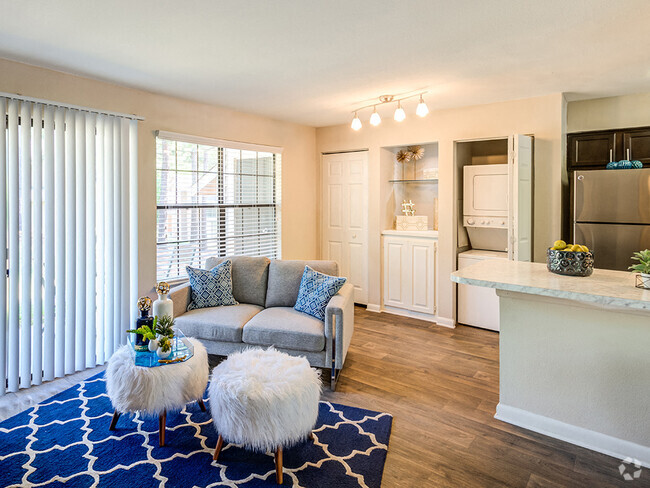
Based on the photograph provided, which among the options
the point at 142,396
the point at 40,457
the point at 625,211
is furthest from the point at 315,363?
the point at 625,211

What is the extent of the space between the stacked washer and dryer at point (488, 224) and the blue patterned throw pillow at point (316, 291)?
1.76m

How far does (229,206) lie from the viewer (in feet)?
15.5

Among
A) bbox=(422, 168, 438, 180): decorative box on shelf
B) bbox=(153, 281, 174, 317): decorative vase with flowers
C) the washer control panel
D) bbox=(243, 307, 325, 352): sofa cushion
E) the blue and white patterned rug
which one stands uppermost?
bbox=(422, 168, 438, 180): decorative box on shelf

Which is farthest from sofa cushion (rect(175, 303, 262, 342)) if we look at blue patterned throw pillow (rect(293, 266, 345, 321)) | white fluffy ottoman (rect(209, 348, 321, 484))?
white fluffy ottoman (rect(209, 348, 321, 484))

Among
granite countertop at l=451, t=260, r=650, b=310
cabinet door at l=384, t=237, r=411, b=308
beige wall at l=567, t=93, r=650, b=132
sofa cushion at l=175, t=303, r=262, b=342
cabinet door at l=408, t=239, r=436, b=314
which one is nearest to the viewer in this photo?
granite countertop at l=451, t=260, r=650, b=310

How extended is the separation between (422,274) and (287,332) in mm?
2328

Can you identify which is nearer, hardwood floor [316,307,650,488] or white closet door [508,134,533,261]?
hardwood floor [316,307,650,488]

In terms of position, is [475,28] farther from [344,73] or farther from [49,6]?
[49,6]

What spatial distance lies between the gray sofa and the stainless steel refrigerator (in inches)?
93.2

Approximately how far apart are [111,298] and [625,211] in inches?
185

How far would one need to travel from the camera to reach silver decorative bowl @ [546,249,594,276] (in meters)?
2.46

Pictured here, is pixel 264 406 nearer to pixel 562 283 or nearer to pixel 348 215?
pixel 562 283

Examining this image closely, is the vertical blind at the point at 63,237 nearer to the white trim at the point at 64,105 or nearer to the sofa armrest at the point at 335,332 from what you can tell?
the white trim at the point at 64,105

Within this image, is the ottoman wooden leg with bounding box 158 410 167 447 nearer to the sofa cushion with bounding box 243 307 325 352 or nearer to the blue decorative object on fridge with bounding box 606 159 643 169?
the sofa cushion with bounding box 243 307 325 352
